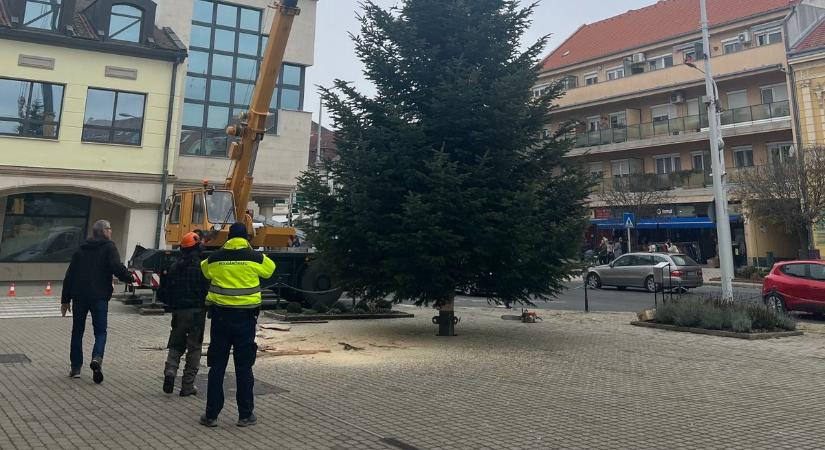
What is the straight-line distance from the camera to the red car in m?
13.9

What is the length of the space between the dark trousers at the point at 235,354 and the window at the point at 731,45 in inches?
1420

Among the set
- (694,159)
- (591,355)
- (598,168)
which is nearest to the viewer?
(591,355)

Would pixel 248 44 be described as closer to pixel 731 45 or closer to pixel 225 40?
pixel 225 40

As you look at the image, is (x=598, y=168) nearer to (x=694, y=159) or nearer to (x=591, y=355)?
(x=694, y=159)

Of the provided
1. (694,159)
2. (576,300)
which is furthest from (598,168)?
(576,300)

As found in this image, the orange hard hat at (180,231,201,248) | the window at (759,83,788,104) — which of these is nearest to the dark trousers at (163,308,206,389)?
the orange hard hat at (180,231,201,248)

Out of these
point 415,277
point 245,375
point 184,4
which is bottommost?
point 245,375

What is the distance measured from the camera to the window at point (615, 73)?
38828mm

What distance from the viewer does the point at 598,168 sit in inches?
1507

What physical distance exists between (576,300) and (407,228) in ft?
38.7

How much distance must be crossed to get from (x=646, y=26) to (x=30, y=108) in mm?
37938

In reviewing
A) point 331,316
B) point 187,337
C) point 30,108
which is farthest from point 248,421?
point 30,108

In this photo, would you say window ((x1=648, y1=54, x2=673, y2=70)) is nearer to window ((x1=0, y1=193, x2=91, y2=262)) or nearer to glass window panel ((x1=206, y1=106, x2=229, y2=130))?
glass window panel ((x1=206, y1=106, x2=229, y2=130))

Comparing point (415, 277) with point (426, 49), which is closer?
point (415, 277)
